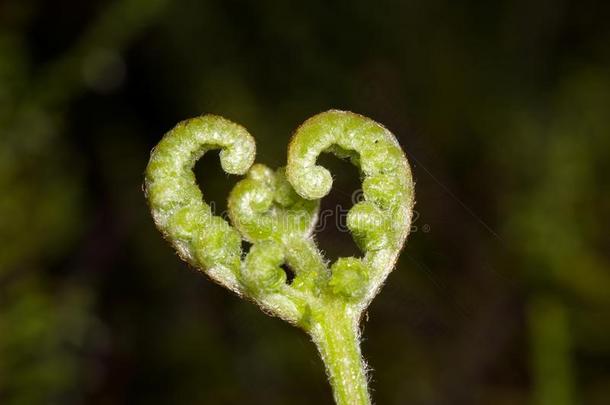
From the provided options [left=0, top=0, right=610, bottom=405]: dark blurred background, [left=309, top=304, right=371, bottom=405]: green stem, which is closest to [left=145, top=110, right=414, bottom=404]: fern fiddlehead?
[left=309, top=304, right=371, bottom=405]: green stem

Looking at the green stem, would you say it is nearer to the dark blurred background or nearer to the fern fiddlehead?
the fern fiddlehead

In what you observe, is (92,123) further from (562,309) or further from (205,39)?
(562,309)

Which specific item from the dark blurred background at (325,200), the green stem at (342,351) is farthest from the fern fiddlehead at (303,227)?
the dark blurred background at (325,200)

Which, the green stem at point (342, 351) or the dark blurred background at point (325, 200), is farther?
the dark blurred background at point (325, 200)

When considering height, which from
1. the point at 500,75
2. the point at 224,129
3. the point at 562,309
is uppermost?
the point at 500,75

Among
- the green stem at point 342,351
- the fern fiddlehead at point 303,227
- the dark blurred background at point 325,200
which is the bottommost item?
the green stem at point 342,351

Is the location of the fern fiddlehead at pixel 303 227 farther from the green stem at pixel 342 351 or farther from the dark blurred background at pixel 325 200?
the dark blurred background at pixel 325 200

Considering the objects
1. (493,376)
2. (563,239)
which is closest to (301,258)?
(563,239)
